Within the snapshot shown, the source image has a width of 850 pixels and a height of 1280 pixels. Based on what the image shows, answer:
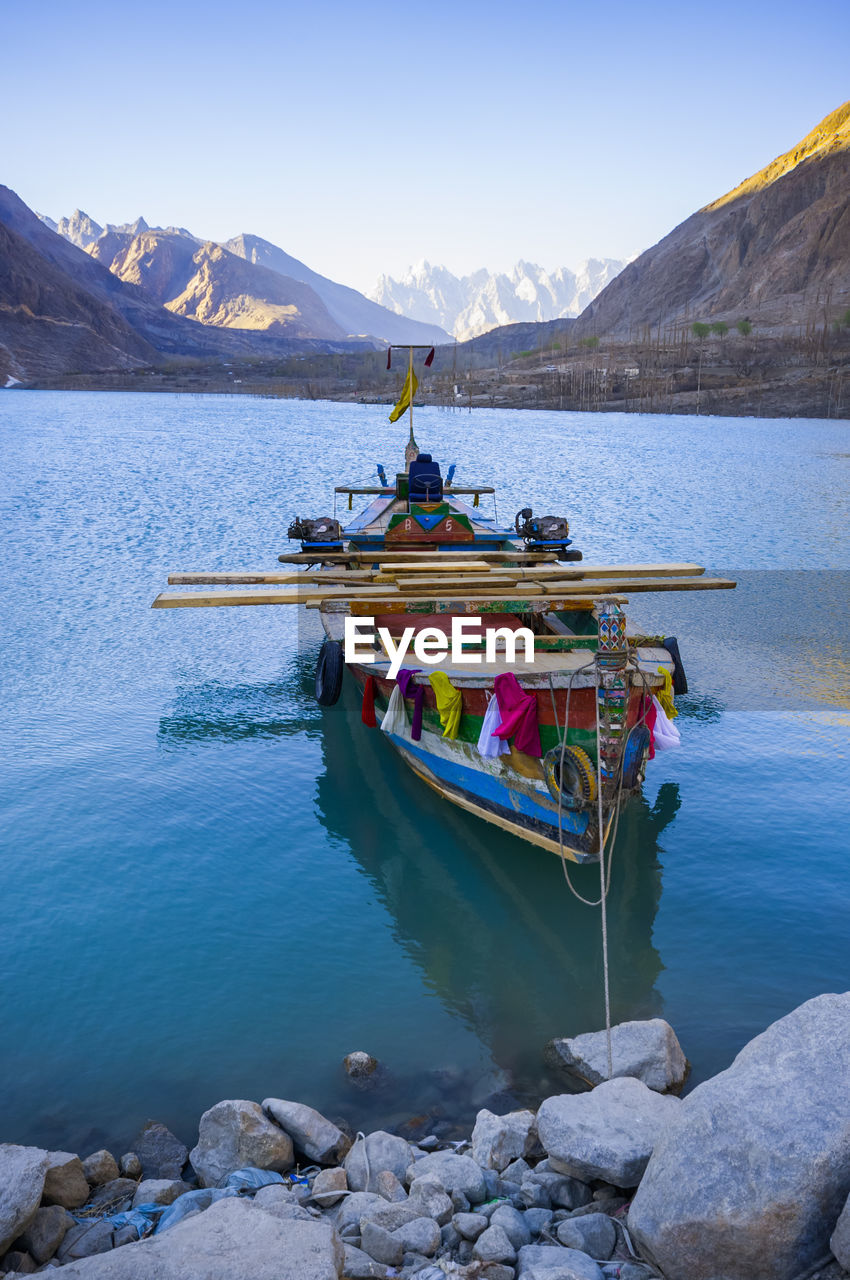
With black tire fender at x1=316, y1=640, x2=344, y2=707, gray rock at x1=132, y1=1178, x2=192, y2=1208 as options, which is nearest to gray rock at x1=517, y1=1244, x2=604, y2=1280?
gray rock at x1=132, y1=1178, x2=192, y2=1208

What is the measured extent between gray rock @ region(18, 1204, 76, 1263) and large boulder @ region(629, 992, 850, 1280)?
12.3 feet

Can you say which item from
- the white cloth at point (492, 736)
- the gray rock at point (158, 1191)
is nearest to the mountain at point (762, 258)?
the white cloth at point (492, 736)

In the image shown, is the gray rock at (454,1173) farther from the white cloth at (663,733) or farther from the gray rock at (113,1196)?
the white cloth at (663,733)

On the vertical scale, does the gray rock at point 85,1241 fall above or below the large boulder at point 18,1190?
below

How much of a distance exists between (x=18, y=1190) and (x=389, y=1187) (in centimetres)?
248

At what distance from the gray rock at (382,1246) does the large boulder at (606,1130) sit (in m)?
1.31

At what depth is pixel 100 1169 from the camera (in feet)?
22.9

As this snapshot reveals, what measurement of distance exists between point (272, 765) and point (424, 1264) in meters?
9.86

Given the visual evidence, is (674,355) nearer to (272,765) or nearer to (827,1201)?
(272,765)

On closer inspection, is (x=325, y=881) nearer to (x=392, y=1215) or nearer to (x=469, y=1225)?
(x=392, y=1215)

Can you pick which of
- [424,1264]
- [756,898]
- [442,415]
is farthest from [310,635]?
[442,415]

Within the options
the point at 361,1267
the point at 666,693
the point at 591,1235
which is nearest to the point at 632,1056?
the point at 591,1235

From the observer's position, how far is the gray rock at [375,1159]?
679 cm

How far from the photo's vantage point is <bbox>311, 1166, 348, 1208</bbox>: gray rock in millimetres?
6629
